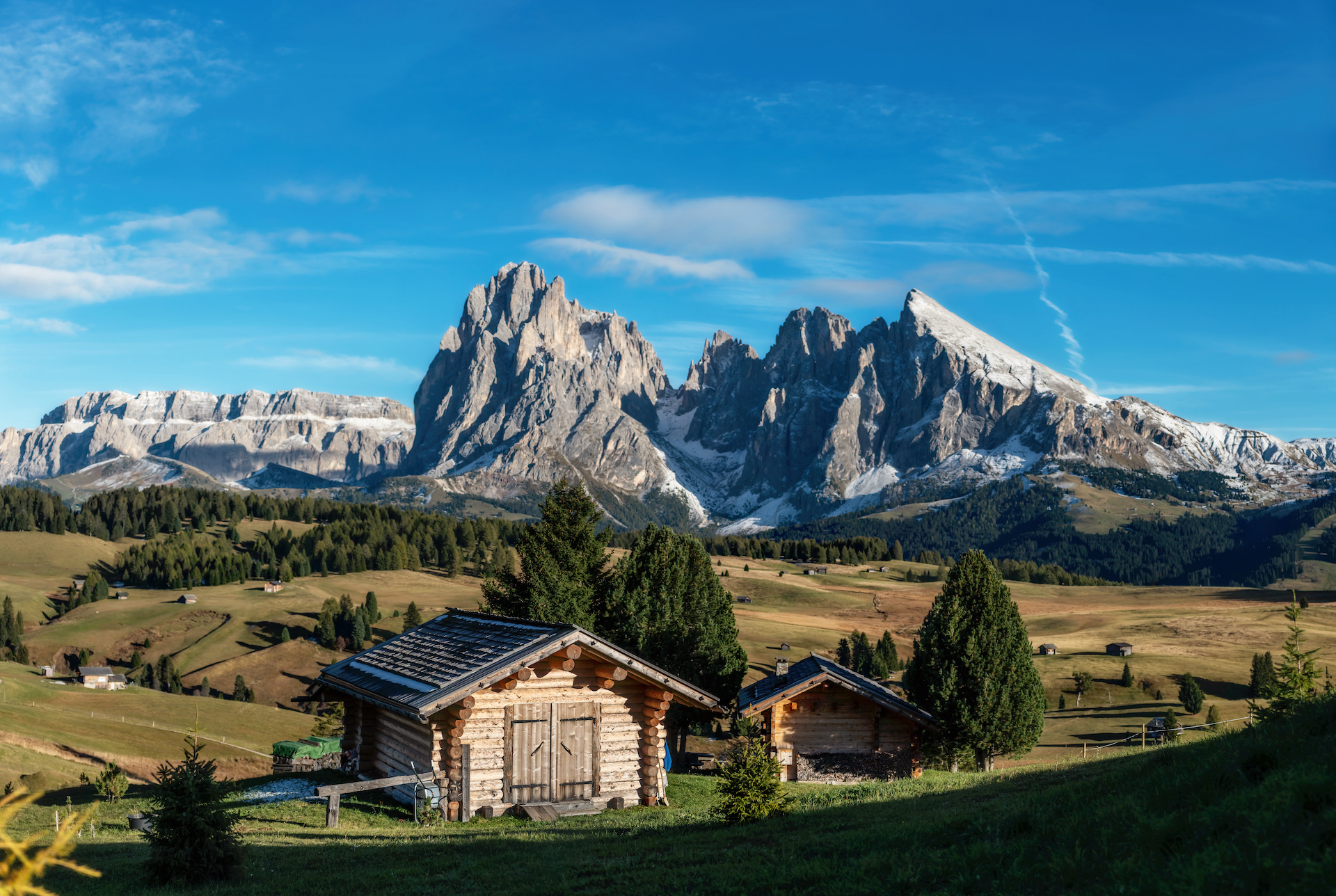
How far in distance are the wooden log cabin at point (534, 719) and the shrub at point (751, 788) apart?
5.64 m

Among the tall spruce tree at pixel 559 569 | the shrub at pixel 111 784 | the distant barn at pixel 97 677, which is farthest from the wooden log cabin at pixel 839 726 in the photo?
→ the distant barn at pixel 97 677

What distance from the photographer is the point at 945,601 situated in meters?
37.5

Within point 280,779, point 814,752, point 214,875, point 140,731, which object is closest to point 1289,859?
point 214,875

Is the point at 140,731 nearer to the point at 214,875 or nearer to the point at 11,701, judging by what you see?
the point at 11,701

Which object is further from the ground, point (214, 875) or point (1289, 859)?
point (1289, 859)

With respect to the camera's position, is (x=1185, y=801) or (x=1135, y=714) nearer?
(x=1185, y=801)

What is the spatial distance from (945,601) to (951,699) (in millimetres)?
4073

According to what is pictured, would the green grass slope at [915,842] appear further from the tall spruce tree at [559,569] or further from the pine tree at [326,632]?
the pine tree at [326,632]

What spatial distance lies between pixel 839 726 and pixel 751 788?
19.3 metres

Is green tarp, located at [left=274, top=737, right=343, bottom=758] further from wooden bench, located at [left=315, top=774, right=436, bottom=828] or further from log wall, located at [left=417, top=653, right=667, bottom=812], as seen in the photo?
wooden bench, located at [left=315, top=774, right=436, bottom=828]

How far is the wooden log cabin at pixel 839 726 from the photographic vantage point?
3544cm

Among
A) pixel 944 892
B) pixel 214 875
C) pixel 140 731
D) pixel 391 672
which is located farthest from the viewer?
pixel 140 731

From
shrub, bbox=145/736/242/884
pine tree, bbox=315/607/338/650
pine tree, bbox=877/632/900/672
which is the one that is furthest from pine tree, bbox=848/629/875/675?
shrub, bbox=145/736/242/884

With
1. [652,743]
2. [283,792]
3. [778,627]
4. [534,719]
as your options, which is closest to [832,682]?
[652,743]
